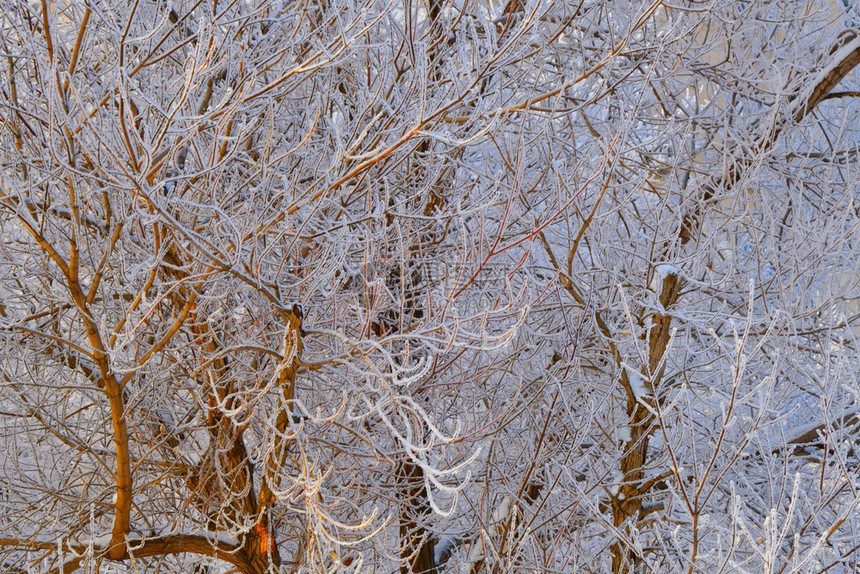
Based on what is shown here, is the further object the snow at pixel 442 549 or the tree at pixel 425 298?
the snow at pixel 442 549

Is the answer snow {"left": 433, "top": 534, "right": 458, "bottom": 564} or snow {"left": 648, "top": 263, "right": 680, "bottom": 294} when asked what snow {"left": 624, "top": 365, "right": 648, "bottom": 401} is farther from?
snow {"left": 433, "top": 534, "right": 458, "bottom": 564}

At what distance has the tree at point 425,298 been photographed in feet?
10.7

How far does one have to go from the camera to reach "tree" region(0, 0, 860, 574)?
326 cm

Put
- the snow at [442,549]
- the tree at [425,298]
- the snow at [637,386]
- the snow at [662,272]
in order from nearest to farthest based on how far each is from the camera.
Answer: the tree at [425,298] → the snow at [662,272] → the snow at [637,386] → the snow at [442,549]

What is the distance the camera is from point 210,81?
11.6 feet

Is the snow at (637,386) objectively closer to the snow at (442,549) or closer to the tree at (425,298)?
the tree at (425,298)

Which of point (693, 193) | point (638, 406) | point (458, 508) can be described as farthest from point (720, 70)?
point (458, 508)

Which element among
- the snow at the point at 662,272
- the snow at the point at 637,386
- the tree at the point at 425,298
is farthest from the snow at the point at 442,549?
the snow at the point at 662,272

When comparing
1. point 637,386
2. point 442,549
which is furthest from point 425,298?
point 442,549

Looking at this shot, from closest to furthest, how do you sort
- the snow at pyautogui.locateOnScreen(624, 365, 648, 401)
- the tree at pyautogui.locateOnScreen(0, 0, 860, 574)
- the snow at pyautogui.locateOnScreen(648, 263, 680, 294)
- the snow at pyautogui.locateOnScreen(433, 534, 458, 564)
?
the tree at pyautogui.locateOnScreen(0, 0, 860, 574)
the snow at pyautogui.locateOnScreen(648, 263, 680, 294)
the snow at pyautogui.locateOnScreen(624, 365, 648, 401)
the snow at pyautogui.locateOnScreen(433, 534, 458, 564)

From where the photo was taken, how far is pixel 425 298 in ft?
12.1

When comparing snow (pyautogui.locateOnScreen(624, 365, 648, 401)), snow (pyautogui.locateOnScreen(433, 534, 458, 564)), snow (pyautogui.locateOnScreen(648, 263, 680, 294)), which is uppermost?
snow (pyautogui.locateOnScreen(648, 263, 680, 294))

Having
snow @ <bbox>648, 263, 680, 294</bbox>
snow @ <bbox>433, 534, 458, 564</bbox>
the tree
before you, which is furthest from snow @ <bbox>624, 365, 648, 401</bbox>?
snow @ <bbox>433, 534, 458, 564</bbox>

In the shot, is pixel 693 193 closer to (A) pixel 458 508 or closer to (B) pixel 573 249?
(B) pixel 573 249
